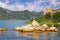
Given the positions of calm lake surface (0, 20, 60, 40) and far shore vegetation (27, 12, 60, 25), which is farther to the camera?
far shore vegetation (27, 12, 60, 25)

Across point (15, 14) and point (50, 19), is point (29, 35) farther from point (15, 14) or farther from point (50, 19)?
point (15, 14)

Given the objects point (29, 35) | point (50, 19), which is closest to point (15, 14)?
point (50, 19)

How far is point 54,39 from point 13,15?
15790 mm

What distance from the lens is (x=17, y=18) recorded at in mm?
26938

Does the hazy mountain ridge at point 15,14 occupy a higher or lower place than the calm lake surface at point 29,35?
higher

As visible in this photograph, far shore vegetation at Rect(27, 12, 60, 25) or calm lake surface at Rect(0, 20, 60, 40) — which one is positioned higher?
far shore vegetation at Rect(27, 12, 60, 25)

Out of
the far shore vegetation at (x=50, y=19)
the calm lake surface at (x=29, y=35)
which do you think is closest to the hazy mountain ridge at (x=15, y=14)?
the far shore vegetation at (x=50, y=19)

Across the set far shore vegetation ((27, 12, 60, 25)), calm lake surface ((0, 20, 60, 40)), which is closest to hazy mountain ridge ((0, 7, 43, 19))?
far shore vegetation ((27, 12, 60, 25))

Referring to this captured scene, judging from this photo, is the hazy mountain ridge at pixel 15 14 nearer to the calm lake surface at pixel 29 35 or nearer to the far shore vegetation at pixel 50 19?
the far shore vegetation at pixel 50 19

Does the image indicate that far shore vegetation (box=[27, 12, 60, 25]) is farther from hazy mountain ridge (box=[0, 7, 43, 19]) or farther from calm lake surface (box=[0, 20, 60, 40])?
calm lake surface (box=[0, 20, 60, 40])

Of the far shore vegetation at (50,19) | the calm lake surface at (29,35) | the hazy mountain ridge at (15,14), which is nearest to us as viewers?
the calm lake surface at (29,35)

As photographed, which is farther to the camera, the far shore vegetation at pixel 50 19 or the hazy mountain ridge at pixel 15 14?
the hazy mountain ridge at pixel 15 14

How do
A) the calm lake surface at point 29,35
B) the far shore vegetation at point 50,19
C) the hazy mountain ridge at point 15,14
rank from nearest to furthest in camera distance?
the calm lake surface at point 29,35 < the far shore vegetation at point 50,19 < the hazy mountain ridge at point 15,14

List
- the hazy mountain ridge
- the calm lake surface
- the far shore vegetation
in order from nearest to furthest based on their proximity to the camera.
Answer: the calm lake surface
the far shore vegetation
the hazy mountain ridge
